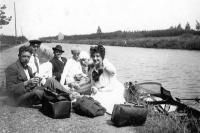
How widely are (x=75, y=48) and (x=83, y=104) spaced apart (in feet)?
7.98

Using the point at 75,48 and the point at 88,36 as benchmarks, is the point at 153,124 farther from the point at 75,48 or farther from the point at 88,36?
the point at 88,36

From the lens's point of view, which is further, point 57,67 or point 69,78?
point 57,67

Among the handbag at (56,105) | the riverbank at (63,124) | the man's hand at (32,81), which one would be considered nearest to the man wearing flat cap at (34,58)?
the man's hand at (32,81)

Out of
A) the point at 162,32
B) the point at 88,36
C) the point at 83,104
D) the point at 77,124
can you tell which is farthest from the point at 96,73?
the point at 88,36

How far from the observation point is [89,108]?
604 cm

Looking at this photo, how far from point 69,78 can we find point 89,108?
202 centimetres

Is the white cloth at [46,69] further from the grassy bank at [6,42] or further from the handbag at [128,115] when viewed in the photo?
the grassy bank at [6,42]

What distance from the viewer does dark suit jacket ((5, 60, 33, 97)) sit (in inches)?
237

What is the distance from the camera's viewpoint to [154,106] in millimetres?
7617

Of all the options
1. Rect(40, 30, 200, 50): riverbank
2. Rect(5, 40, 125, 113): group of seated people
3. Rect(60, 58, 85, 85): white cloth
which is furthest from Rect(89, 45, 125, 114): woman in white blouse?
Rect(40, 30, 200, 50): riverbank

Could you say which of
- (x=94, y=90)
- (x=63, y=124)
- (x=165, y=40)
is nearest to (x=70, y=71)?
(x=94, y=90)

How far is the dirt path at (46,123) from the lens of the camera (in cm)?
514

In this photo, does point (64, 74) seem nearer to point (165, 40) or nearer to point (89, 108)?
point (89, 108)

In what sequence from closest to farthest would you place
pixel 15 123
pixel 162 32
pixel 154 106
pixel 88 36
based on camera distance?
pixel 15 123 < pixel 154 106 < pixel 162 32 < pixel 88 36
